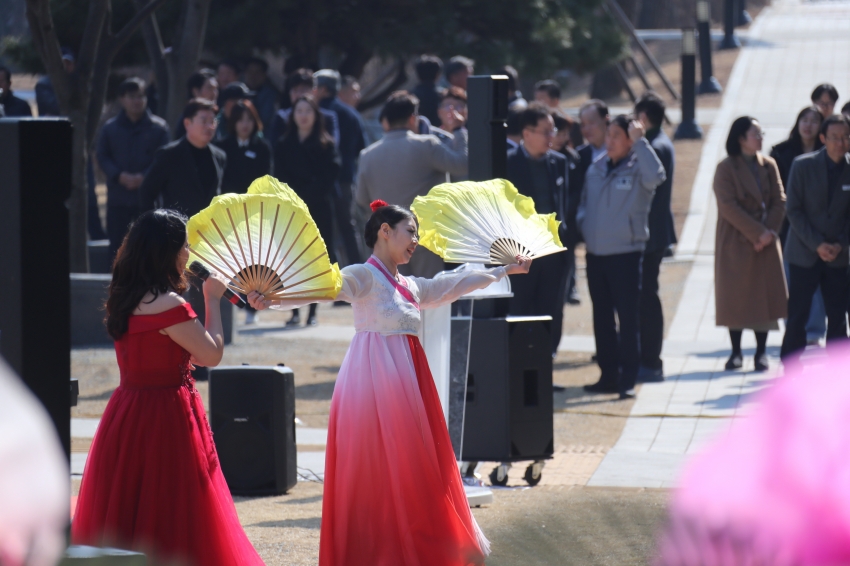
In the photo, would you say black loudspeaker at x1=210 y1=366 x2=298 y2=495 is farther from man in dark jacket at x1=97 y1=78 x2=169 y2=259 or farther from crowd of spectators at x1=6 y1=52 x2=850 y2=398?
man in dark jacket at x1=97 y1=78 x2=169 y2=259

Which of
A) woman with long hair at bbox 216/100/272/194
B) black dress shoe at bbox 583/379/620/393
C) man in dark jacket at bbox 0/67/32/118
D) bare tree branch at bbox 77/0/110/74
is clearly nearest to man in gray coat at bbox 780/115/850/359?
black dress shoe at bbox 583/379/620/393

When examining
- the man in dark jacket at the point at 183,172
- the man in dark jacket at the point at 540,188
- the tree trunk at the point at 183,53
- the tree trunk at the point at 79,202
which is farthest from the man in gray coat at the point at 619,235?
the tree trunk at the point at 183,53

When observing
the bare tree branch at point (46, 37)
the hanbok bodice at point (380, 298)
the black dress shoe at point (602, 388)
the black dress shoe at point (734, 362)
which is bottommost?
the black dress shoe at point (602, 388)

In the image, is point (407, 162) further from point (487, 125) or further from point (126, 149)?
point (126, 149)

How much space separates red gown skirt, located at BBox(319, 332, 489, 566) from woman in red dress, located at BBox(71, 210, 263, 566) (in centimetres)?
57

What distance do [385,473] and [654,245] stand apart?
209 inches

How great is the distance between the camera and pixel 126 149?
1173 centimetres

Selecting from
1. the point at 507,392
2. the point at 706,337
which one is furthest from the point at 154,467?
the point at 706,337

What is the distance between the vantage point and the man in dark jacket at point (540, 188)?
29.9ft

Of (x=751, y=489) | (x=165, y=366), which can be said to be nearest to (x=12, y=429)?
(x=751, y=489)

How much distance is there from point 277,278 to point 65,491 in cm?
396

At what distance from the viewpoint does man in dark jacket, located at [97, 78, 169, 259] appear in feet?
38.3

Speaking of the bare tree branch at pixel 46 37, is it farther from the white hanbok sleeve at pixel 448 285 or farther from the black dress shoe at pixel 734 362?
the white hanbok sleeve at pixel 448 285

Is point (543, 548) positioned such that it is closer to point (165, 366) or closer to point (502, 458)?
point (165, 366)
